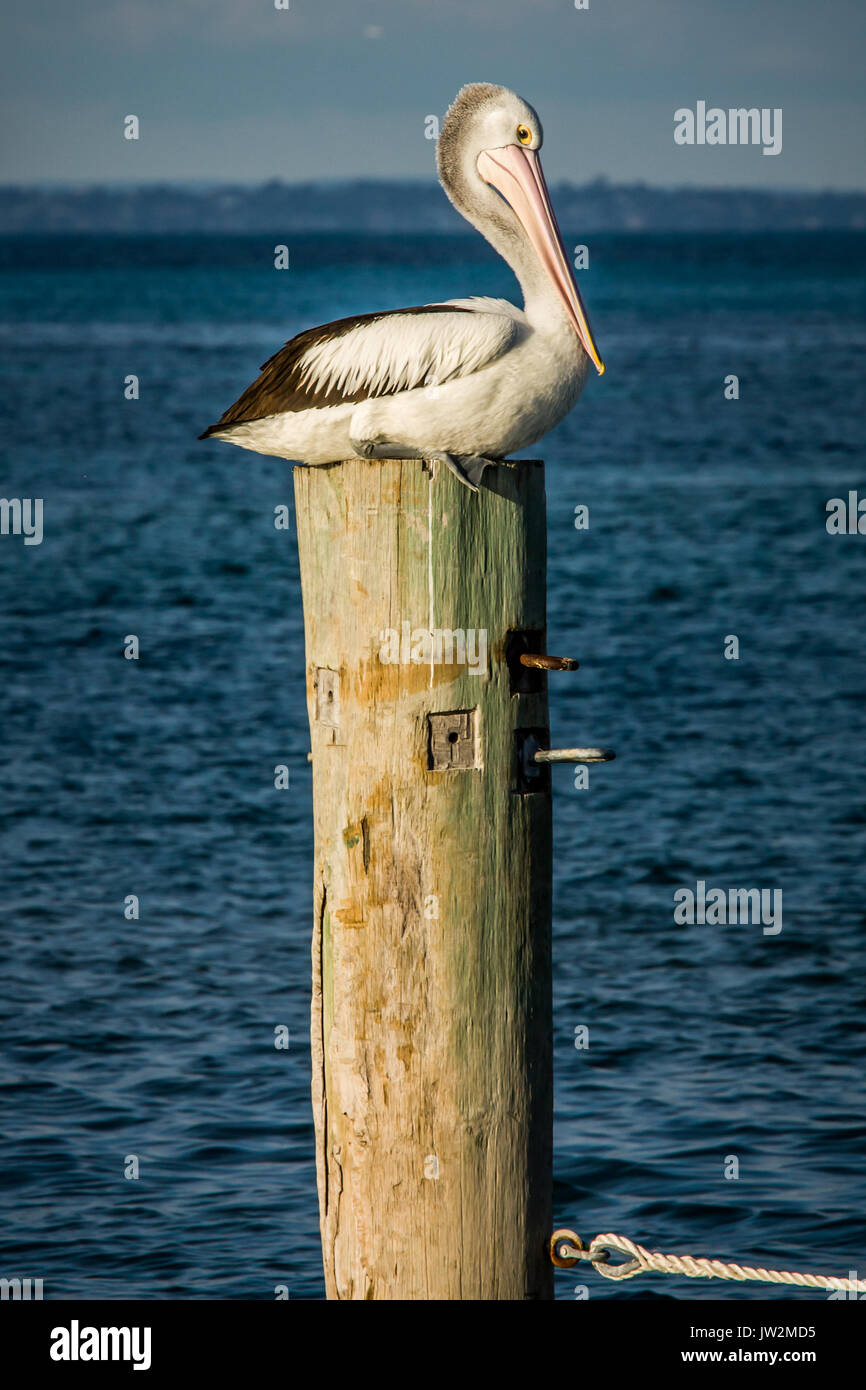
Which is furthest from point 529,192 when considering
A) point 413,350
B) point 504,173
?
point 413,350

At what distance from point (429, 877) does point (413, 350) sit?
137cm

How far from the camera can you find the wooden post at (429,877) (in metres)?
4.24

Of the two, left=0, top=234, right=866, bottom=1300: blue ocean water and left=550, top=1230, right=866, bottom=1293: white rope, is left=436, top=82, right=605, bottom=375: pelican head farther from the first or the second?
left=0, top=234, right=866, bottom=1300: blue ocean water

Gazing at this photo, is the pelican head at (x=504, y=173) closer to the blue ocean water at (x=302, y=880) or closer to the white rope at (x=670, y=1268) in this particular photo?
the white rope at (x=670, y=1268)

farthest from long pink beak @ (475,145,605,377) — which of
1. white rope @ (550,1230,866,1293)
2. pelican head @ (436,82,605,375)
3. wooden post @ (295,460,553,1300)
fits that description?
white rope @ (550,1230,866,1293)

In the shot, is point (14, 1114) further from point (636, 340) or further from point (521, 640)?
point (636, 340)

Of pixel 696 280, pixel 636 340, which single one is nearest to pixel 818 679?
pixel 636 340

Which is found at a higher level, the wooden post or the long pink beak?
the long pink beak

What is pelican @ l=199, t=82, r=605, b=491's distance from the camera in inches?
185

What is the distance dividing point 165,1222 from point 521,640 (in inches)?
141

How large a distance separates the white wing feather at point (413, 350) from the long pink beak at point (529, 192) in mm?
298
